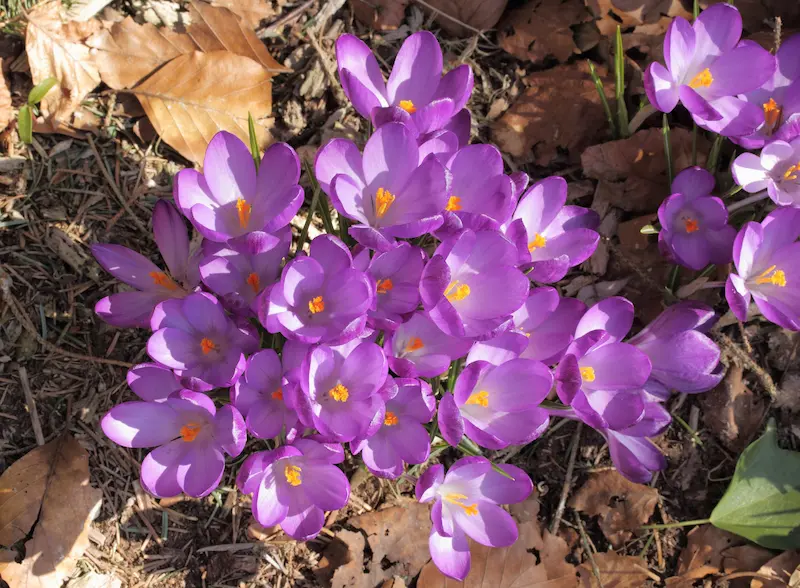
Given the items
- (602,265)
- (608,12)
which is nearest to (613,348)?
(602,265)

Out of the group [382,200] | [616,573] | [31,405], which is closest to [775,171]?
[382,200]

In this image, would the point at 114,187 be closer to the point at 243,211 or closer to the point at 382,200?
the point at 243,211

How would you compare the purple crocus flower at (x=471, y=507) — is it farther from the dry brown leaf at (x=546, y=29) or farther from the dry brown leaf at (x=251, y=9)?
the dry brown leaf at (x=251, y=9)

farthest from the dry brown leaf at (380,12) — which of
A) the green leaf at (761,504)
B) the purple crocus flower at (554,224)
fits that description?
the green leaf at (761,504)

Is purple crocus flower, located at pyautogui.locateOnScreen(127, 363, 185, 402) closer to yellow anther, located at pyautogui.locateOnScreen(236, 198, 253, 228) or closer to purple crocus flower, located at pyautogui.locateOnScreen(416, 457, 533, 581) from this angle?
yellow anther, located at pyautogui.locateOnScreen(236, 198, 253, 228)

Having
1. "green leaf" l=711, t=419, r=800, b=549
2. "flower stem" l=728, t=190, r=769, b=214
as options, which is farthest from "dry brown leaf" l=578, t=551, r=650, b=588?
"flower stem" l=728, t=190, r=769, b=214

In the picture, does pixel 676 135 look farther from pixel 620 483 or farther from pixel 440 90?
pixel 620 483

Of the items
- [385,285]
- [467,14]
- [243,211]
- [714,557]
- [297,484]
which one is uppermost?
[467,14]
